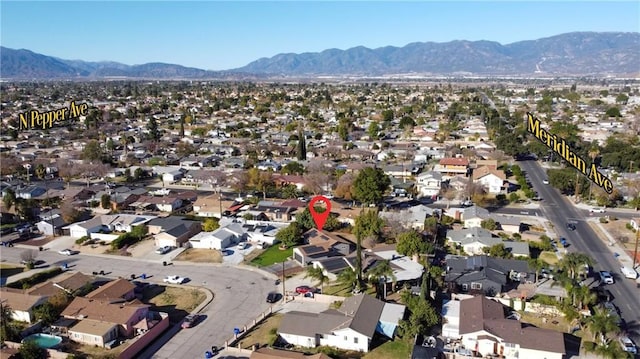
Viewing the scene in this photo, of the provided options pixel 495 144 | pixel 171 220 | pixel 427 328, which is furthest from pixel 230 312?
pixel 495 144

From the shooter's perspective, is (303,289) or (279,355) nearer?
(279,355)

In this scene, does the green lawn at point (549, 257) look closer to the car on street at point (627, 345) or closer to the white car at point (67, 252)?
the car on street at point (627, 345)

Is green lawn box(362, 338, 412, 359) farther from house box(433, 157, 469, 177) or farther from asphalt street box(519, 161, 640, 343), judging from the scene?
house box(433, 157, 469, 177)

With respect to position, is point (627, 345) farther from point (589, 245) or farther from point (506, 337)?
point (589, 245)

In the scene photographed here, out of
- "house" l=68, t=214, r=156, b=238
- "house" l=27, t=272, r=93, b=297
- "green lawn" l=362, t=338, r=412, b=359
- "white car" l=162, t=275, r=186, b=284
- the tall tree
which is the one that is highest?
the tall tree

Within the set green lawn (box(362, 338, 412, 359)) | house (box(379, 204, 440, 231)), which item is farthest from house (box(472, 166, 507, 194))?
green lawn (box(362, 338, 412, 359))

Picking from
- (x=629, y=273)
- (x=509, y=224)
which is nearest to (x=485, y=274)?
(x=629, y=273)

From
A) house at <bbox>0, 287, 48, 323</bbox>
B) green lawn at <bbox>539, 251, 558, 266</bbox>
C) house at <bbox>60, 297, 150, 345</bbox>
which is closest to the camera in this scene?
house at <bbox>60, 297, 150, 345</bbox>
